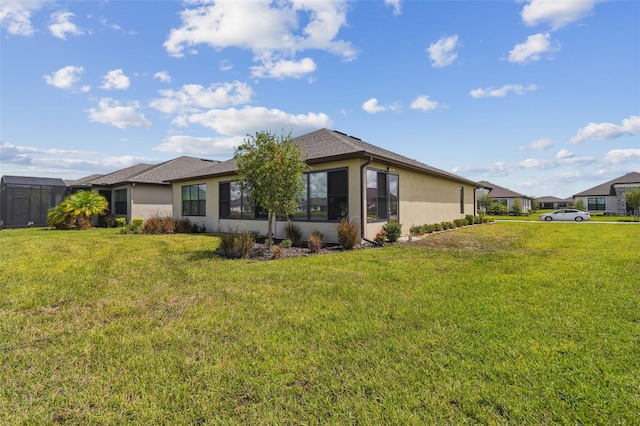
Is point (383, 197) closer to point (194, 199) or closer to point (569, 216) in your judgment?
point (194, 199)

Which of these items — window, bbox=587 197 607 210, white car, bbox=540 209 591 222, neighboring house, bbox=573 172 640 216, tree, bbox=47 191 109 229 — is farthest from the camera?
window, bbox=587 197 607 210

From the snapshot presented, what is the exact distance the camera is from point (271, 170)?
8.98 m

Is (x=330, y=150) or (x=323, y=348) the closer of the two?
(x=323, y=348)

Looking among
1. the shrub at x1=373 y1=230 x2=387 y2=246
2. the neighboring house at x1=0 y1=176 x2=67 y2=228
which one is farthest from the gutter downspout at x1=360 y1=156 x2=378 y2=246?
the neighboring house at x1=0 y1=176 x2=67 y2=228

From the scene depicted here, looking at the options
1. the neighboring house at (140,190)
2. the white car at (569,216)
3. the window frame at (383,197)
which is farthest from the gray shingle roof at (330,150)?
the white car at (569,216)

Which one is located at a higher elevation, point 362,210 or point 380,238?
point 362,210

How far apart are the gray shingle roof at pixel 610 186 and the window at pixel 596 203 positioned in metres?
0.85

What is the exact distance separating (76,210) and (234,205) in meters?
10.4

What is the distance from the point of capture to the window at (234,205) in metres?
14.2

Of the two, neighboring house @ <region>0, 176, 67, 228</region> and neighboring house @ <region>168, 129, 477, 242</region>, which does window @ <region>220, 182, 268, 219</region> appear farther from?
neighboring house @ <region>0, 176, 67, 228</region>

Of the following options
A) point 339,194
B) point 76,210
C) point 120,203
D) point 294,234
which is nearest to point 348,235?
point 339,194

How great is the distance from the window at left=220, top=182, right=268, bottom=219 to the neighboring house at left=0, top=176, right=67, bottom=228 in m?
15.8

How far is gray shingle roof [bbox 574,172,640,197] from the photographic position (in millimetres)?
39856

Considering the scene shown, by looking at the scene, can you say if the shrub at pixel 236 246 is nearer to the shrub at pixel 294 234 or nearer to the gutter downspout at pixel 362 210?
the shrub at pixel 294 234
